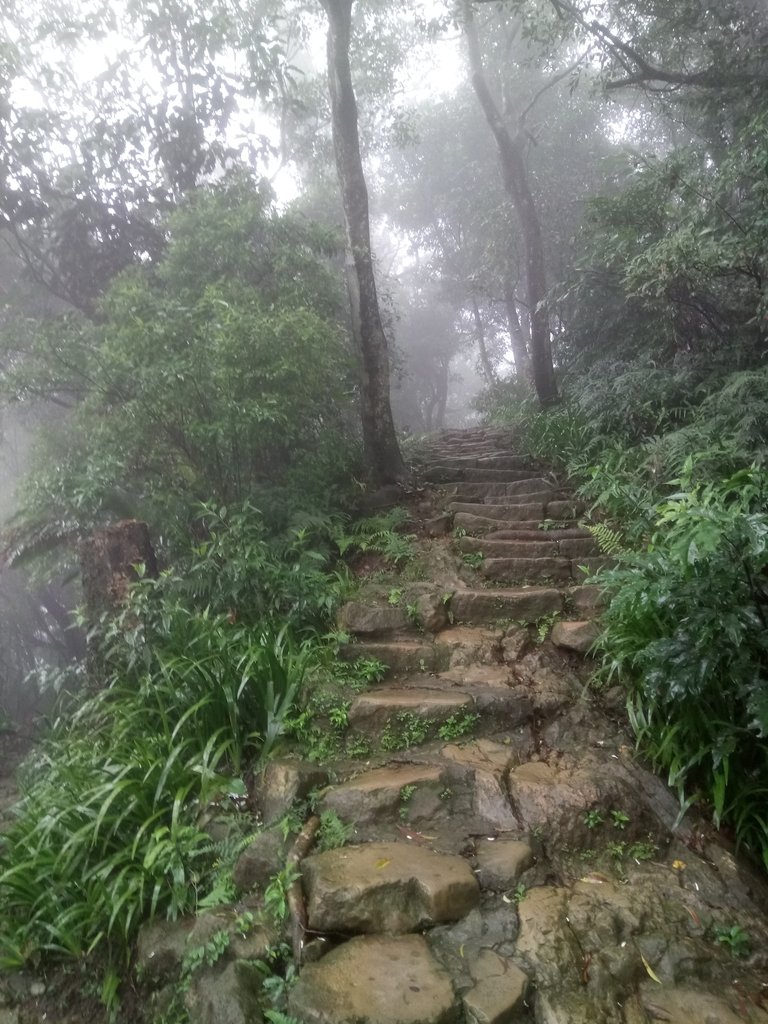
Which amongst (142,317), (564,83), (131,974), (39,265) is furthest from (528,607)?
(564,83)

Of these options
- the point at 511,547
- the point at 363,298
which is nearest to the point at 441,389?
the point at 363,298

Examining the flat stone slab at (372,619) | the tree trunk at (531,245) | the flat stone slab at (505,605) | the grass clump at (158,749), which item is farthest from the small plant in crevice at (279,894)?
the tree trunk at (531,245)

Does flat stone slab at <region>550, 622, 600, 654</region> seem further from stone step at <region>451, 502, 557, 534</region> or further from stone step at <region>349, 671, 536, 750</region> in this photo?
stone step at <region>451, 502, 557, 534</region>

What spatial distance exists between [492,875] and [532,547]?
3118 mm

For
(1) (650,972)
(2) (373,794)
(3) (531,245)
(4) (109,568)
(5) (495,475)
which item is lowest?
(1) (650,972)

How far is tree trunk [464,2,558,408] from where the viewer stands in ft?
34.3

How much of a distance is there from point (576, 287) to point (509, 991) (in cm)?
817

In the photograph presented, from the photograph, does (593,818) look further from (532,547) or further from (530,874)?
(532,547)

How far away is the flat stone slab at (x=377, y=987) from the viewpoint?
2066mm

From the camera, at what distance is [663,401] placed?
269 inches

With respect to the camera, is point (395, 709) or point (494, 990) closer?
point (494, 990)

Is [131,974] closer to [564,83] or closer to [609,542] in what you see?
[609,542]

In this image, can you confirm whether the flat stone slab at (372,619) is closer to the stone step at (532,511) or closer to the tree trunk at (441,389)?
the stone step at (532,511)

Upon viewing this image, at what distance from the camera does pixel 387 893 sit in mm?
2488
